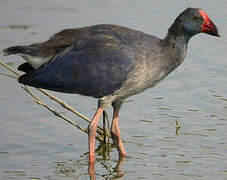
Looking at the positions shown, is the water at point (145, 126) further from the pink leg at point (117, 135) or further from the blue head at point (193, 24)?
the blue head at point (193, 24)

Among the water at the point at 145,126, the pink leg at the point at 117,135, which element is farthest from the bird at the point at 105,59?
the water at the point at 145,126

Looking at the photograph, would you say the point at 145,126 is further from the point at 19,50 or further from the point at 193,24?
the point at 19,50

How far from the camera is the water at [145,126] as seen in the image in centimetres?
789

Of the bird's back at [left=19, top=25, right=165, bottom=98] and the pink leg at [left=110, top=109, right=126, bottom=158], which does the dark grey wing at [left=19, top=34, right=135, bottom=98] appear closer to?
the bird's back at [left=19, top=25, right=165, bottom=98]

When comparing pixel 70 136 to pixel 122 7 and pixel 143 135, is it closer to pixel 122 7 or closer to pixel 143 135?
pixel 143 135

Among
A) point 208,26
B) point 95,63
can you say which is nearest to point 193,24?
point 208,26

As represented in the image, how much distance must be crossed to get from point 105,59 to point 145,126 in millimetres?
1319

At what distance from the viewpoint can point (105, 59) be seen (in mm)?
7852

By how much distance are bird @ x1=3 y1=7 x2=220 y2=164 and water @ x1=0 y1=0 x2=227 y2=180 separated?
48cm

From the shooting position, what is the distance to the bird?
7816mm

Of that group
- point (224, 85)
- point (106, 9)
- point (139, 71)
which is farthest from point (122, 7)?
point (139, 71)

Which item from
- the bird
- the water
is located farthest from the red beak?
the water

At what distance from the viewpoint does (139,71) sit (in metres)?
7.77

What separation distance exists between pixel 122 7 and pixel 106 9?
10.7 inches
